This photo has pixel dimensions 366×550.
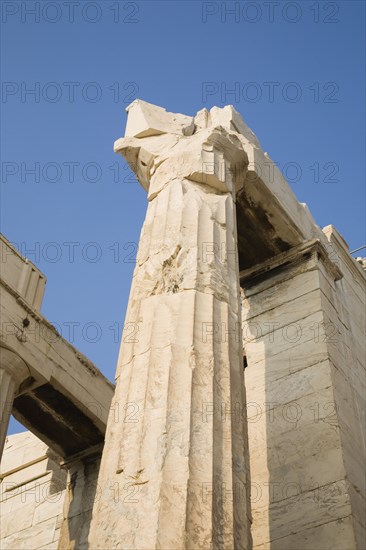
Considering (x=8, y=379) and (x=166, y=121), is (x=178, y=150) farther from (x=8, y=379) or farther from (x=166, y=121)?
Answer: (x=8, y=379)

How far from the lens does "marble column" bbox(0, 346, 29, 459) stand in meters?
12.0

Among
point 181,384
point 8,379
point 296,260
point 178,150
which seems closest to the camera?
point 181,384

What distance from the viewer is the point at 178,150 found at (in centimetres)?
895

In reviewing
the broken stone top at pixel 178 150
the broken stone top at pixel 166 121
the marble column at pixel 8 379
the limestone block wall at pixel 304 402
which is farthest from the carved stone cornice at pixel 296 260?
the marble column at pixel 8 379

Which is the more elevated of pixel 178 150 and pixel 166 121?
pixel 166 121

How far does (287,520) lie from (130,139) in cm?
468

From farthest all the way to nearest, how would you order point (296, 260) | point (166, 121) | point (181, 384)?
point (296, 260)
point (166, 121)
point (181, 384)

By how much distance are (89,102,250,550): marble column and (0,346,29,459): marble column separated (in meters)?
4.90

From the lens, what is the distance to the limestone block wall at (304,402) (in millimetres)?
7652

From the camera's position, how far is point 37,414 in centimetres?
1398

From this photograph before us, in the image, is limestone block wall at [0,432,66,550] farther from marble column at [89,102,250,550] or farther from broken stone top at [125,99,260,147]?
marble column at [89,102,250,550]

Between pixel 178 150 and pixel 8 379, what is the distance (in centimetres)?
540

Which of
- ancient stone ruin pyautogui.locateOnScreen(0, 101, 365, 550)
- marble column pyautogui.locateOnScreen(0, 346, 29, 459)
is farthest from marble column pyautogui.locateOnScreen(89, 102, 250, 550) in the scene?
marble column pyautogui.locateOnScreen(0, 346, 29, 459)

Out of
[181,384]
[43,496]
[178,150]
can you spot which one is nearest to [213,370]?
[181,384]
